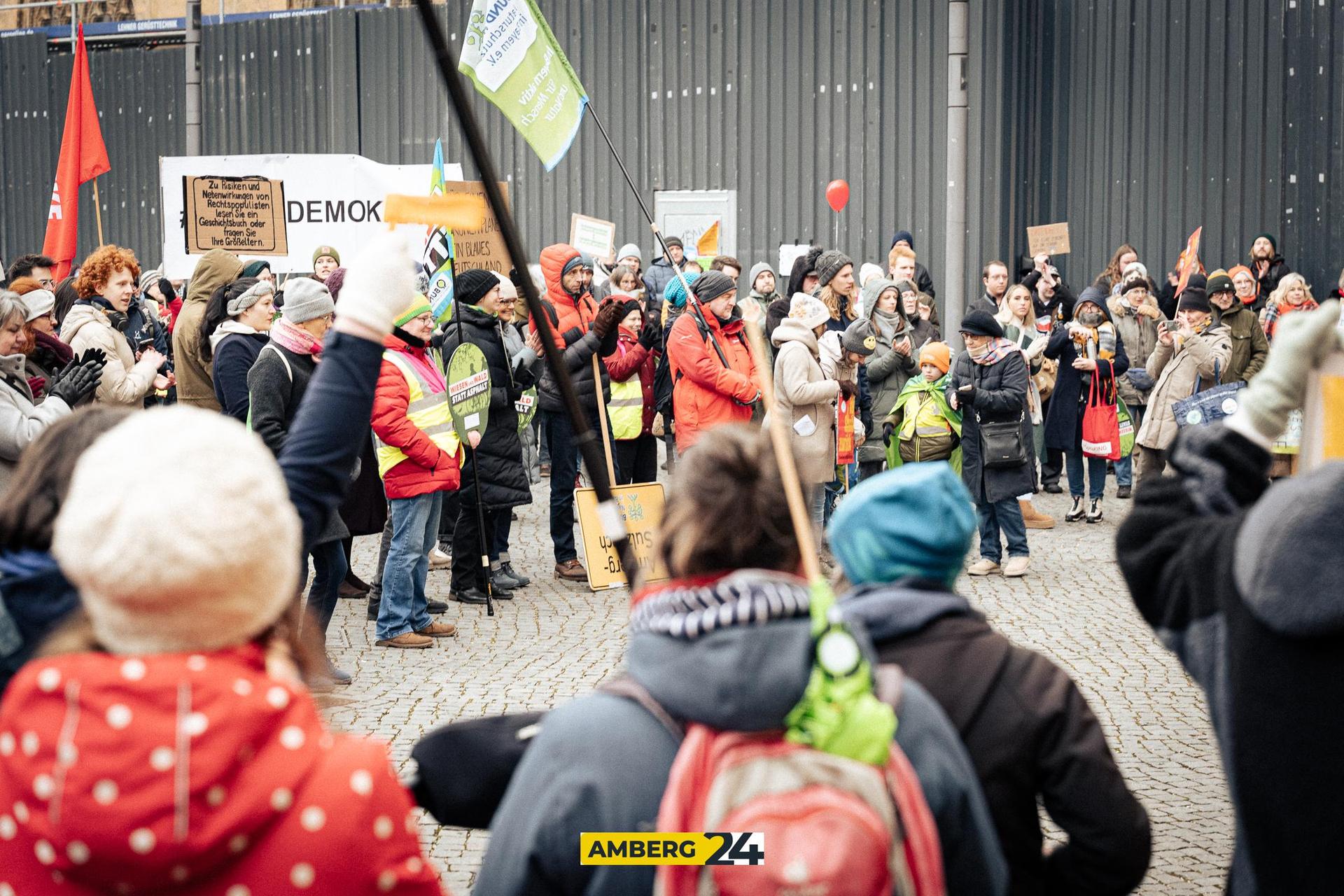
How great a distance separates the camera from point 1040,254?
15828mm

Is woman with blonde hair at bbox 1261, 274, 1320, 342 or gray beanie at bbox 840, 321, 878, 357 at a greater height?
woman with blonde hair at bbox 1261, 274, 1320, 342

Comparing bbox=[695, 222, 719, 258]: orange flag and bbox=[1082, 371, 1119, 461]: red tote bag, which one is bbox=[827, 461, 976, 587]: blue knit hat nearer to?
bbox=[1082, 371, 1119, 461]: red tote bag

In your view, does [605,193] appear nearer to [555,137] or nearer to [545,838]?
[555,137]

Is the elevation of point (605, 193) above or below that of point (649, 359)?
above

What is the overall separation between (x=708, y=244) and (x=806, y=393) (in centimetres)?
718

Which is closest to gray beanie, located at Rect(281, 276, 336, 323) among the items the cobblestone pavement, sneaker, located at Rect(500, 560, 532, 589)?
the cobblestone pavement

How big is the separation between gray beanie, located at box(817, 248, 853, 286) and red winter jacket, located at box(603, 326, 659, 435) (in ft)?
6.27

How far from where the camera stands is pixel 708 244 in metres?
16.5

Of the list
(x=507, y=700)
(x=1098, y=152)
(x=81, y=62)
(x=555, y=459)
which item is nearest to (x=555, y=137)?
(x=507, y=700)

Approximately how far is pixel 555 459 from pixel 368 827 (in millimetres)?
8110

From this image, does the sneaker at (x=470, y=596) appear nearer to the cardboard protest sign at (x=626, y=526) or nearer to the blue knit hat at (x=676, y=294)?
the cardboard protest sign at (x=626, y=526)

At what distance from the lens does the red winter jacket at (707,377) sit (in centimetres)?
959

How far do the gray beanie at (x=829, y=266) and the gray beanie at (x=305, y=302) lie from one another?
18.1 feet

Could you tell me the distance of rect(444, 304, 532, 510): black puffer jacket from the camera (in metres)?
9.05
